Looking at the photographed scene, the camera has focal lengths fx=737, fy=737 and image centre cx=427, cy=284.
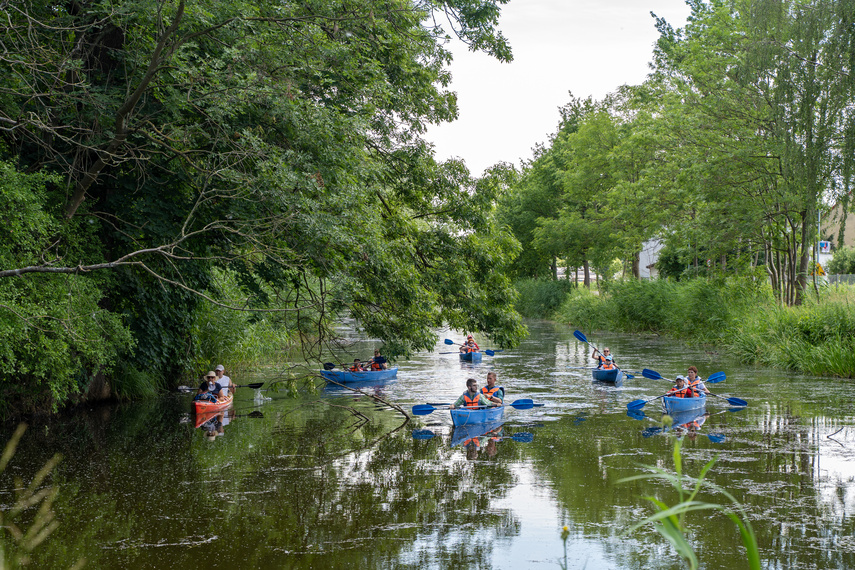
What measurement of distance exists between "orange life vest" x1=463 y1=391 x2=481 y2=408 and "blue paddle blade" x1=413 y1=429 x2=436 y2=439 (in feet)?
3.30

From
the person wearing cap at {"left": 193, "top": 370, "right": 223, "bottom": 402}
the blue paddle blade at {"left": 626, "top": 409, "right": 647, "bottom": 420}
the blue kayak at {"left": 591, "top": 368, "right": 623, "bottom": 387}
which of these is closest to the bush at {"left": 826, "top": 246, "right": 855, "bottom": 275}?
the blue kayak at {"left": 591, "top": 368, "right": 623, "bottom": 387}

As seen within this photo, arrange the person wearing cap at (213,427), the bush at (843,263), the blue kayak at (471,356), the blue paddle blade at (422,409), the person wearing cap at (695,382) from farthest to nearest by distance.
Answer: the bush at (843,263) → the blue kayak at (471,356) → the person wearing cap at (695,382) → the blue paddle blade at (422,409) → the person wearing cap at (213,427)

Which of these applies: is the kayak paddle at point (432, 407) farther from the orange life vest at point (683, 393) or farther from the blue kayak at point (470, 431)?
the orange life vest at point (683, 393)

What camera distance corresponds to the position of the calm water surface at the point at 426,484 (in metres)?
6.65

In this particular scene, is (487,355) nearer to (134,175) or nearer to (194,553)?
(134,175)

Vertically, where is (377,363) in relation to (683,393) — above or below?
above

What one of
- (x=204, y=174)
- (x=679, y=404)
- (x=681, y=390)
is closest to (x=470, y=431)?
(x=679, y=404)

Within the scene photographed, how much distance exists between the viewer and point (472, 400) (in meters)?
13.4

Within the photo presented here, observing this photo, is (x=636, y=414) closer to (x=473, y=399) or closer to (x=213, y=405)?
(x=473, y=399)

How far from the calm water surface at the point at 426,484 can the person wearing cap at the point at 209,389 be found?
0.54m

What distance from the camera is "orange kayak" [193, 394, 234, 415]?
46.5ft

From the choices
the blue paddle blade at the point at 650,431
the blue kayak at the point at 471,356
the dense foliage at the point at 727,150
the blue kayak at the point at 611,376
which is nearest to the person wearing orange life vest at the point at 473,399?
the blue paddle blade at the point at 650,431

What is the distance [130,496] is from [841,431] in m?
10.4

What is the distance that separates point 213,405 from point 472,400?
520 cm
